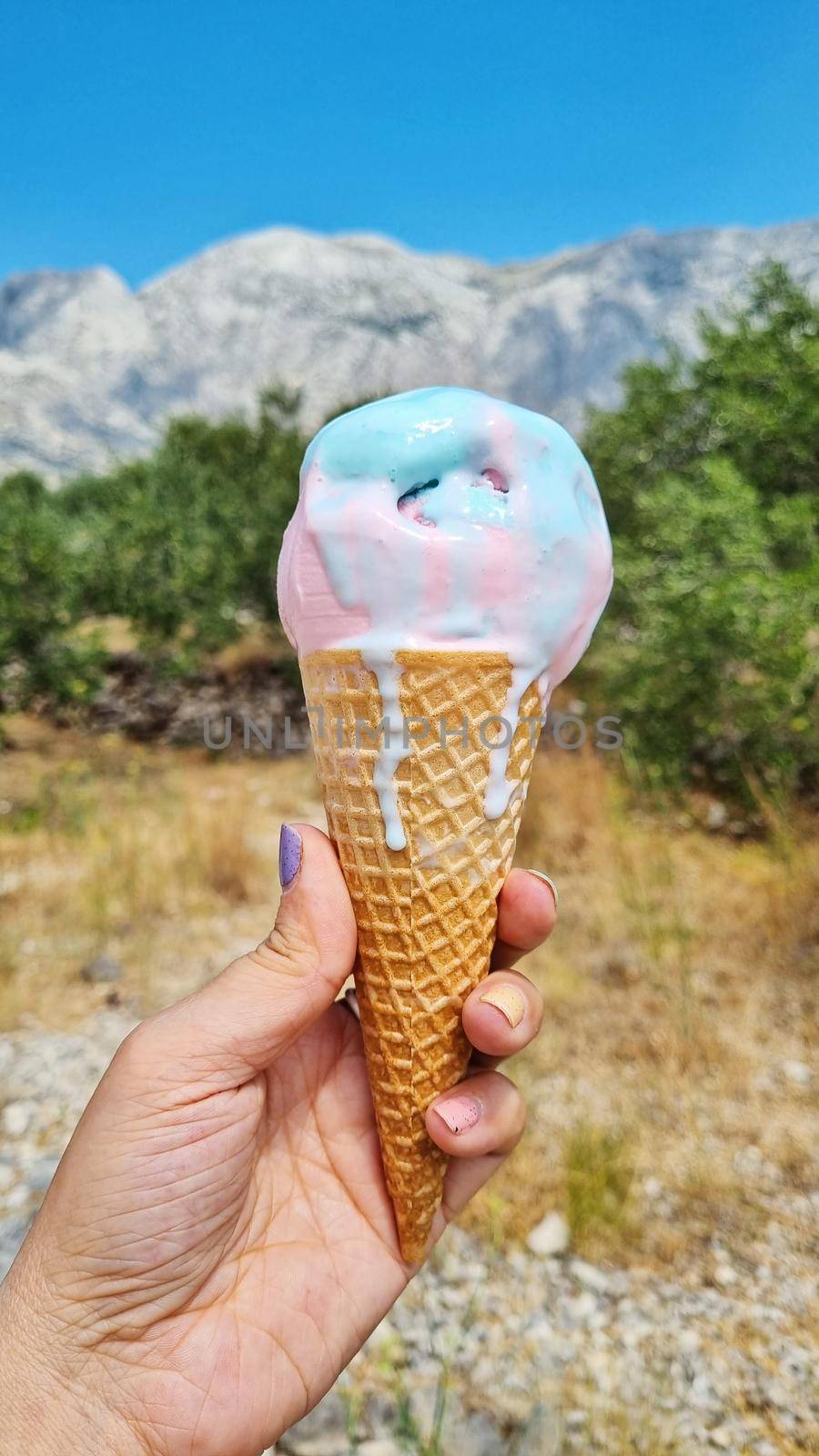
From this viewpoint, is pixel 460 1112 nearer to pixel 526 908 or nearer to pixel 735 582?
pixel 526 908

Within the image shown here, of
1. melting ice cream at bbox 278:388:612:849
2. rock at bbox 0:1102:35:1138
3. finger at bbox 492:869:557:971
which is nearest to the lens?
melting ice cream at bbox 278:388:612:849

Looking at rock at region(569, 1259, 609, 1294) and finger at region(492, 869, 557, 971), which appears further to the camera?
rock at region(569, 1259, 609, 1294)

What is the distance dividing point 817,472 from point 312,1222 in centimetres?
791

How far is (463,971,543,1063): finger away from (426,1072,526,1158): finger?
3.9 inches

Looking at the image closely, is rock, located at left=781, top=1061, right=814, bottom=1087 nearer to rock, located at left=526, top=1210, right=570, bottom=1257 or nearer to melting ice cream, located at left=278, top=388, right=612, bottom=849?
rock, located at left=526, top=1210, right=570, bottom=1257

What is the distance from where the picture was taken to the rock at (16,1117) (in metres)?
3.08

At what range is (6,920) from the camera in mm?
4816

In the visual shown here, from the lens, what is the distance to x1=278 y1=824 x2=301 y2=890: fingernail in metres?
1.50

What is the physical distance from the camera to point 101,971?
13.9ft

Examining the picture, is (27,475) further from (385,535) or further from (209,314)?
(209,314)

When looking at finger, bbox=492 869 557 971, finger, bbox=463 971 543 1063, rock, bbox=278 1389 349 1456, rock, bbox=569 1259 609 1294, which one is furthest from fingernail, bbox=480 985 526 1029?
rock, bbox=569 1259 609 1294

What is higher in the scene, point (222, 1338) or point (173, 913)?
point (222, 1338)

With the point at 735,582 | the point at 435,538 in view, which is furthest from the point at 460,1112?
the point at 735,582

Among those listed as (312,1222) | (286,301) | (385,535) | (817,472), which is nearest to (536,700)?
(385,535)
